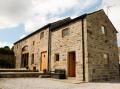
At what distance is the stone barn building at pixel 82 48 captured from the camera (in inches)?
591

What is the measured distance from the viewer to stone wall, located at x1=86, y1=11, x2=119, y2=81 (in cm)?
1511

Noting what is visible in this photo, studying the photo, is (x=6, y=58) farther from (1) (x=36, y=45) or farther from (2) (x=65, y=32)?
(2) (x=65, y=32)

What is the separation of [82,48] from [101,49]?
94.2 inches

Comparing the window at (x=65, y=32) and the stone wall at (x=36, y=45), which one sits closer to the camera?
the window at (x=65, y=32)

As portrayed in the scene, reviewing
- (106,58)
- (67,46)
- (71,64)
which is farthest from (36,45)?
(106,58)

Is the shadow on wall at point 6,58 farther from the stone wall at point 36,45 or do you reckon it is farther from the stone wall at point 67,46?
the stone wall at point 67,46

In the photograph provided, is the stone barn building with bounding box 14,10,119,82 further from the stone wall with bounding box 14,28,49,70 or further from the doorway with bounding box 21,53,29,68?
the doorway with bounding box 21,53,29,68

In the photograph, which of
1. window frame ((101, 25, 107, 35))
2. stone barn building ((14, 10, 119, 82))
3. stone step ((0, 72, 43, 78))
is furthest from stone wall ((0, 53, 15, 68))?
window frame ((101, 25, 107, 35))

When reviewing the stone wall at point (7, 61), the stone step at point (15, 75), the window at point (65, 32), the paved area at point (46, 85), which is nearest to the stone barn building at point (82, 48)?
the window at point (65, 32)

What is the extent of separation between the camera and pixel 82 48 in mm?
15078

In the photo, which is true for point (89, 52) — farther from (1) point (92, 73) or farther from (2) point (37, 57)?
(2) point (37, 57)

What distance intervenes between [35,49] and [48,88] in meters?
13.3

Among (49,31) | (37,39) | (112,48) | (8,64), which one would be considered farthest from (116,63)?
(8,64)

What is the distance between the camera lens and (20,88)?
9555 mm
